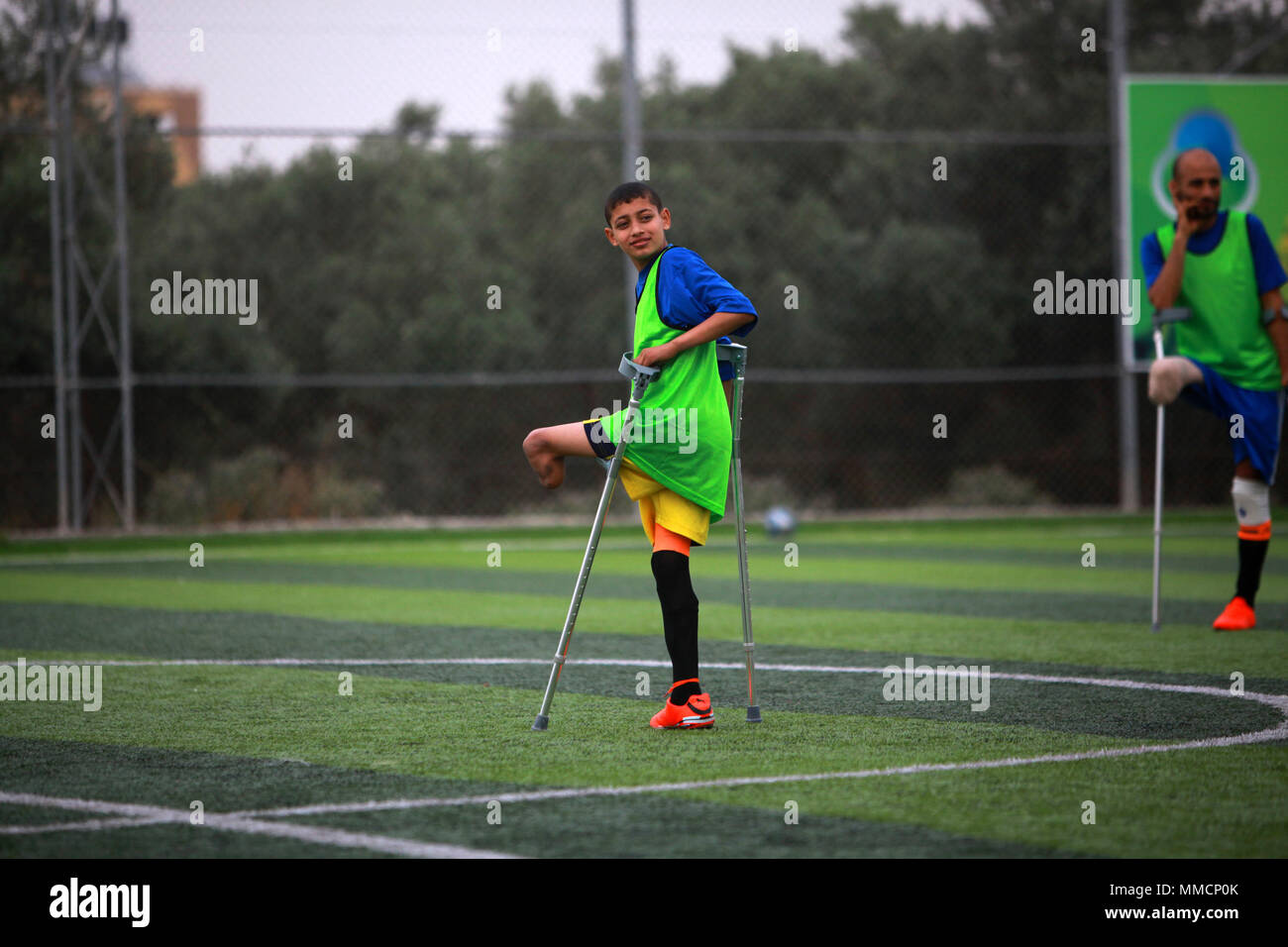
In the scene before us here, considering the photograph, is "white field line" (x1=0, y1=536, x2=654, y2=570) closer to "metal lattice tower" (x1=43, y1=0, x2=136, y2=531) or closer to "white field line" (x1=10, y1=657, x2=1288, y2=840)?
"metal lattice tower" (x1=43, y1=0, x2=136, y2=531)

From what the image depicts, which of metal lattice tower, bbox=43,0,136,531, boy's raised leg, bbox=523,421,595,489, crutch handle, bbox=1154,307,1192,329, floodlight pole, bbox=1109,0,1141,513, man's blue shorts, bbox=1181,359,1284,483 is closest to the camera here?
boy's raised leg, bbox=523,421,595,489

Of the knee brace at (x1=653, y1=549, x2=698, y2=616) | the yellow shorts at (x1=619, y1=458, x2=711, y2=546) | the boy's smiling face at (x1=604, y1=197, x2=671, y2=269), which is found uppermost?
the boy's smiling face at (x1=604, y1=197, x2=671, y2=269)

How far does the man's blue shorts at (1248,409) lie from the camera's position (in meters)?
7.66

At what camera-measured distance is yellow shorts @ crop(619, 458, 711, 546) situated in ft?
17.2

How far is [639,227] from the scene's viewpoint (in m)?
5.24

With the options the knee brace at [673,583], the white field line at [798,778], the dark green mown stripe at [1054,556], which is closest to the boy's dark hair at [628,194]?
the knee brace at [673,583]

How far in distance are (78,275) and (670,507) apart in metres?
12.7

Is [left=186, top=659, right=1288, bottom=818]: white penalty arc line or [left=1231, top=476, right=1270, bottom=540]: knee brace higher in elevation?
[left=1231, top=476, right=1270, bottom=540]: knee brace

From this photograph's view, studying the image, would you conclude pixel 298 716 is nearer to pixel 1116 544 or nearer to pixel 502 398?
pixel 1116 544

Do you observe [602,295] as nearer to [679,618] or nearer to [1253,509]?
[1253,509]

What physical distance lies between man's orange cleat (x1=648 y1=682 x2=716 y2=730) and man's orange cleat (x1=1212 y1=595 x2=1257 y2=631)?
3685mm

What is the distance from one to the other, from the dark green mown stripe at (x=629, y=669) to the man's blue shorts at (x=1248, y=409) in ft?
6.32

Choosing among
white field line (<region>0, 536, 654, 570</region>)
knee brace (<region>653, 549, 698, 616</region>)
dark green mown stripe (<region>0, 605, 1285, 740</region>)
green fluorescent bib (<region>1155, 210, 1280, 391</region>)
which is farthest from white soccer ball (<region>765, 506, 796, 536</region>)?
knee brace (<region>653, 549, 698, 616</region>)

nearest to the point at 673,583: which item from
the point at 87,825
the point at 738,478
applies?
the point at 738,478
